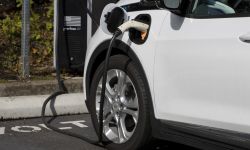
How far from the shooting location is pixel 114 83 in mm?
5152

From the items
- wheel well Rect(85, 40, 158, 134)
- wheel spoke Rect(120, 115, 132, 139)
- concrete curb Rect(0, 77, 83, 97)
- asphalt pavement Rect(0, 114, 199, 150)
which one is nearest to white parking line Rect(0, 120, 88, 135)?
asphalt pavement Rect(0, 114, 199, 150)

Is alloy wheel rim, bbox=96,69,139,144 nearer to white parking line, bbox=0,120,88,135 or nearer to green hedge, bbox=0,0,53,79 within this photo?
white parking line, bbox=0,120,88,135

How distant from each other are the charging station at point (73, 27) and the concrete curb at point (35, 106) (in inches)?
35.6

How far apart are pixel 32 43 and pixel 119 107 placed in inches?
156

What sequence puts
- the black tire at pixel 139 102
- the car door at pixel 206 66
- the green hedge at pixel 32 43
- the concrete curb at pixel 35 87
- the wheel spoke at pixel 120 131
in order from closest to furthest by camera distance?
the car door at pixel 206 66
the black tire at pixel 139 102
the wheel spoke at pixel 120 131
the concrete curb at pixel 35 87
the green hedge at pixel 32 43

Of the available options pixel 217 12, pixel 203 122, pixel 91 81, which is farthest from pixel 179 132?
pixel 91 81

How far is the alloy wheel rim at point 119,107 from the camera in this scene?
192 inches

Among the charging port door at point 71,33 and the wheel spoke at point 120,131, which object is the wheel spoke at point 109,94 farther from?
the charging port door at point 71,33

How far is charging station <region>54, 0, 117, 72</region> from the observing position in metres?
7.54

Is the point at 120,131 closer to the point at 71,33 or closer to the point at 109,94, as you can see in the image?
the point at 109,94

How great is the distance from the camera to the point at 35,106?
6.56 meters

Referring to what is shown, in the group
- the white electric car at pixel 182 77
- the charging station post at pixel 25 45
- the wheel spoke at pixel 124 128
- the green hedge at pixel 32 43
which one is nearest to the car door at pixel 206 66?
the white electric car at pixel 182 77

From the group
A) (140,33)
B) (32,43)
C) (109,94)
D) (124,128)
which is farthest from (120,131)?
(32,43)

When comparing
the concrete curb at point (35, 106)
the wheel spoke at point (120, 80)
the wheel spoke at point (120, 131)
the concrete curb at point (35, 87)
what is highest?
the wheel spoke at point (120, 80)
